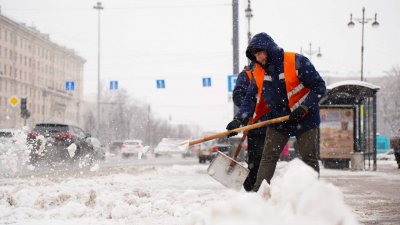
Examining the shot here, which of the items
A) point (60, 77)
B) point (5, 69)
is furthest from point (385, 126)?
→ point (60, 77)

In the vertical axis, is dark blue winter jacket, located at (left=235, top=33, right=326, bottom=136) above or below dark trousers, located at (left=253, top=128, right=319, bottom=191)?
above

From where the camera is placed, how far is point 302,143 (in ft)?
15.1

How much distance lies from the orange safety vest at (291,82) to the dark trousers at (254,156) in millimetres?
1294

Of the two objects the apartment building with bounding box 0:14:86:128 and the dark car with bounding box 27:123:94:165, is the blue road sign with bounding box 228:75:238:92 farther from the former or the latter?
the apartment building with bounding box 0:14:86:128

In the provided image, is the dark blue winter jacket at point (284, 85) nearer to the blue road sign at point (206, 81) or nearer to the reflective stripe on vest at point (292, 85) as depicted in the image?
the reflective stripe on vest at point (292, 85)

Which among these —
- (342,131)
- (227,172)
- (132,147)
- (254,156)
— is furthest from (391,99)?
(227,172)

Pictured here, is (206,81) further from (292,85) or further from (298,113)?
(298,113)

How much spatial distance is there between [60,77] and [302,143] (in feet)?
291

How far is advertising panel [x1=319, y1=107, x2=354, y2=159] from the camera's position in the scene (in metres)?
16.0

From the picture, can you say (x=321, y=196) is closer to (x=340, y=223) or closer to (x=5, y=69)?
(x=340, y=223)

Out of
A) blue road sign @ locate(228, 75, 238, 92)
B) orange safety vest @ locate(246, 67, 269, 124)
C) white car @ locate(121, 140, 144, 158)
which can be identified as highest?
blue road sign @ locate(228, 75, 238, 92)

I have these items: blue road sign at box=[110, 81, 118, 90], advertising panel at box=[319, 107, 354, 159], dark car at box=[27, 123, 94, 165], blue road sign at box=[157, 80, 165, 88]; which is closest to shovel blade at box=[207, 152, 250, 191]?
dark car at box=[27, 123, 94, 165]

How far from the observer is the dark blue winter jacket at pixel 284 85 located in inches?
181

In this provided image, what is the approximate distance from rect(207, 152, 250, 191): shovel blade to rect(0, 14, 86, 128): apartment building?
50.3m
